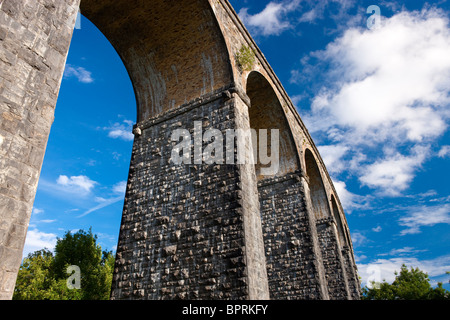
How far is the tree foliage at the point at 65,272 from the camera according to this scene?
19828mm

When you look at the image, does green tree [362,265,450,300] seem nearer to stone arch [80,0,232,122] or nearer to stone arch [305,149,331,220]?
stone arch [305,149,331,220]

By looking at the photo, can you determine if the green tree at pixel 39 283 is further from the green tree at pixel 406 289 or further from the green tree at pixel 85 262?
the green tree at pixel 406 289

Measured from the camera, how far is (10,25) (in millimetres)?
2984

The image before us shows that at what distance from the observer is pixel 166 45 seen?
8.21 meters

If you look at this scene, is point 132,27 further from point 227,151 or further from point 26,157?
point 26,157

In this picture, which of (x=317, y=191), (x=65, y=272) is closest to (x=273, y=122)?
(x=317, y=191)

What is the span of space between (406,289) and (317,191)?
57.3 feet

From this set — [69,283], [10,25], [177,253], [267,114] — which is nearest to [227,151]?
[177,253]

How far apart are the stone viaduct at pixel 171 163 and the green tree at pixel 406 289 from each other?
1985 centimetres

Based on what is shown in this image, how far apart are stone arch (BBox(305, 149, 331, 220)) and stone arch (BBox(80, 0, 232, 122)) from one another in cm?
835

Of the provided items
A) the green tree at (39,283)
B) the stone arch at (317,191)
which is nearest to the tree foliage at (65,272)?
the green tree at (39,283)

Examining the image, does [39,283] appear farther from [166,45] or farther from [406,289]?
[406,289]

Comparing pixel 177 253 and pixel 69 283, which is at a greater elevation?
pixel 69 283
